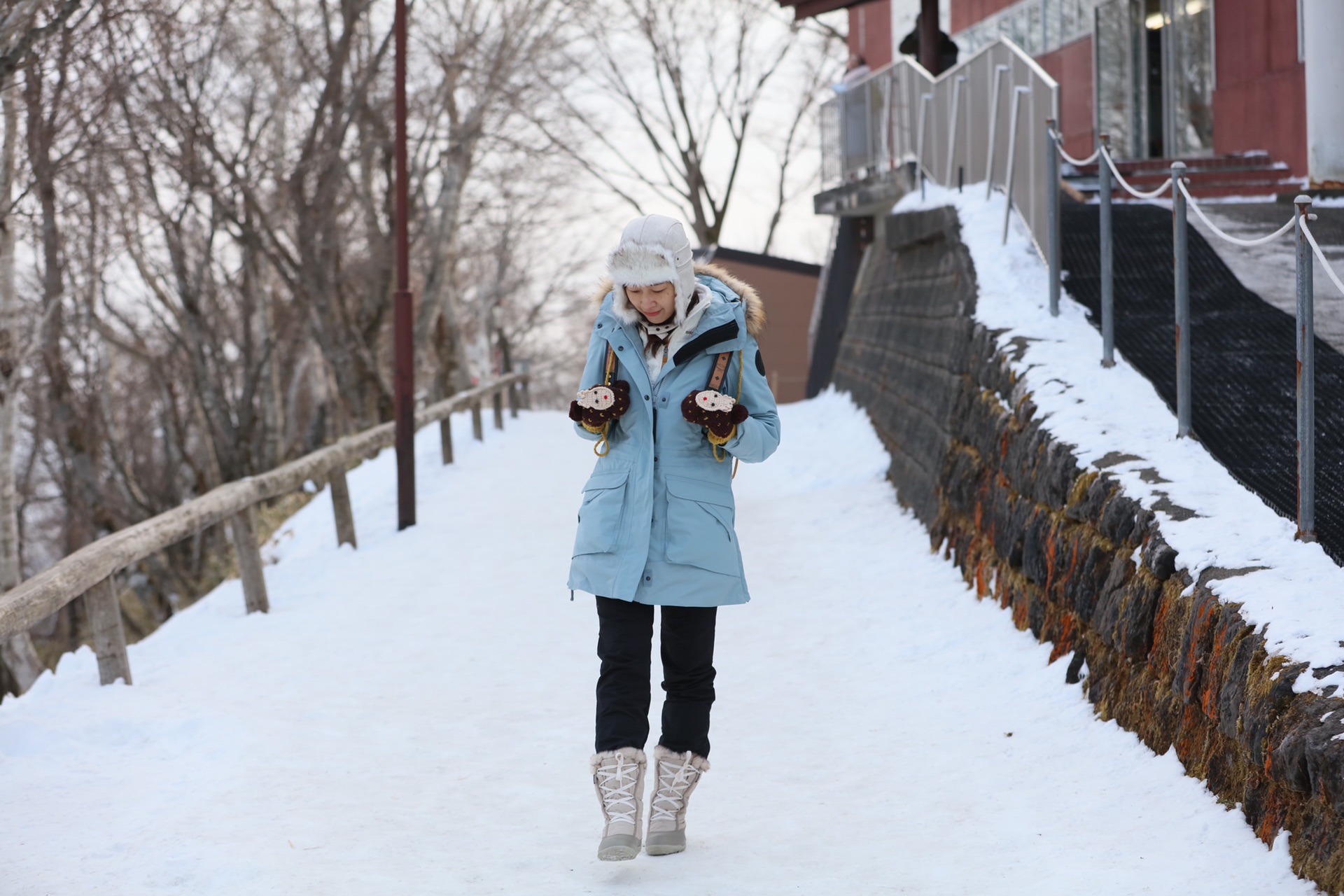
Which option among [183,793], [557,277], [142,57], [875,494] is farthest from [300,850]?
[557,277]

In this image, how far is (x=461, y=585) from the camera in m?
8.64

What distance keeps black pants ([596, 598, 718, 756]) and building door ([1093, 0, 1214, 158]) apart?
40.0 ft

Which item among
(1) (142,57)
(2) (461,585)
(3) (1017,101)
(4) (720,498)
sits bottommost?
(2) (461,585)

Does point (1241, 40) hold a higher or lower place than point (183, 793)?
higher

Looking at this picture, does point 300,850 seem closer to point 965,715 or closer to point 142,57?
point 965,715

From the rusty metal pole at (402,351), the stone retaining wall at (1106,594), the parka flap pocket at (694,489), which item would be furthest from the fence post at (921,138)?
the parka flap pocket at (694,489)

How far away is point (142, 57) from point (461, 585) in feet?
23.0

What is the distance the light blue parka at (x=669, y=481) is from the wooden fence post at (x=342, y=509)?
6.34 meters

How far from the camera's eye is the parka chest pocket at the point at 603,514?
4.04m

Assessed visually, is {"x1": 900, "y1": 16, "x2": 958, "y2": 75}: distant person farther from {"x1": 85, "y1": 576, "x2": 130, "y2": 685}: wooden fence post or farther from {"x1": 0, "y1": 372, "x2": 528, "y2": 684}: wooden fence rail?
{"x1": 85, "y1": 576, "x2": 130, "y2": 685}: wooden fence post

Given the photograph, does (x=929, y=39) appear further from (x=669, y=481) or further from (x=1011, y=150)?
(x=669, y=481)

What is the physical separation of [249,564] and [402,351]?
3.55 metres

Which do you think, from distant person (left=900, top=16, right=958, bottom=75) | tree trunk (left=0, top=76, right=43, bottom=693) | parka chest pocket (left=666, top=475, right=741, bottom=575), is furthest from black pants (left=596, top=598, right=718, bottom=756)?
distant person (left=900, top=16, right=958, bottom=75)

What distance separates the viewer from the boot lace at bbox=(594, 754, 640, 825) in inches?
156
